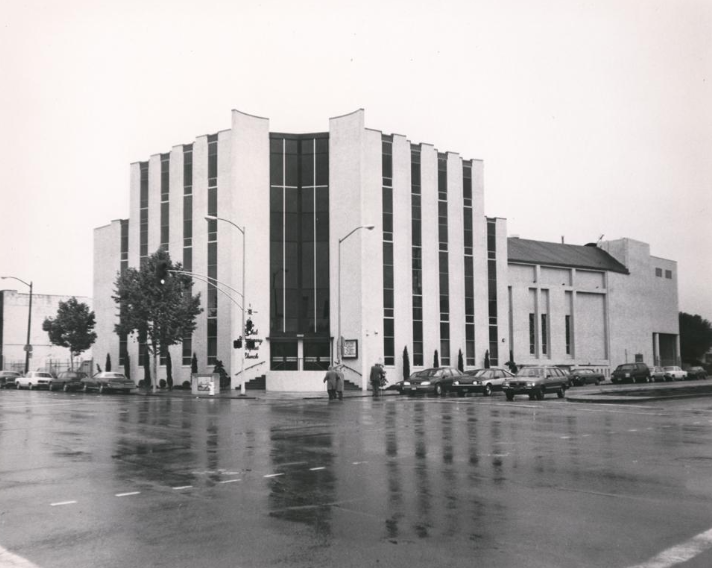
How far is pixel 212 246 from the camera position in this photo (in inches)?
2003

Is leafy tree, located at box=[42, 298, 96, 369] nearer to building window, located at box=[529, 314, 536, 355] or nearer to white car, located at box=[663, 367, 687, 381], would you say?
building window, located at box=[529, 314, 536, 355]

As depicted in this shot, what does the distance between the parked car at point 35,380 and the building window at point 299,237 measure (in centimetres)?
1861

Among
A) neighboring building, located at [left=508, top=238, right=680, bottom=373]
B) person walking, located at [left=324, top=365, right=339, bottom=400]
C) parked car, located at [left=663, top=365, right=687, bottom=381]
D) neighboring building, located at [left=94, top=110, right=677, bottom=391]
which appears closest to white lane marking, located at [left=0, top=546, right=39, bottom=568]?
person walking, located at [left=324, top=365, right=339, bottom=400]

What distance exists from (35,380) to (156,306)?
14.5 metres

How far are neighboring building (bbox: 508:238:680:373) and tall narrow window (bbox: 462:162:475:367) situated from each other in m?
7.69

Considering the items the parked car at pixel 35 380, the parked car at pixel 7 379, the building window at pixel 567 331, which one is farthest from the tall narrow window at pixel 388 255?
the parked car at pixel 7 379

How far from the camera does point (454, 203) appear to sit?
175 feet

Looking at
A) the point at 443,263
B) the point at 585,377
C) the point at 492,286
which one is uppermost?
the point at 443,263

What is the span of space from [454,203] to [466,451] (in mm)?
41056

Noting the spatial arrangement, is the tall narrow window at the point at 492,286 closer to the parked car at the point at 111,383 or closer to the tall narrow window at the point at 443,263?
the tall narrow window at the point at 443,263

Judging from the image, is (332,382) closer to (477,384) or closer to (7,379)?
(477,384)

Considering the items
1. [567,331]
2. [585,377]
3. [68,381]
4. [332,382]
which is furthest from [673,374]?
[68,381]

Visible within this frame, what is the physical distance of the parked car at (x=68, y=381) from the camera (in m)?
49.6

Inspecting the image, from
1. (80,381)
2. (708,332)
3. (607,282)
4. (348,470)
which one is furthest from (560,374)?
(708,332)
